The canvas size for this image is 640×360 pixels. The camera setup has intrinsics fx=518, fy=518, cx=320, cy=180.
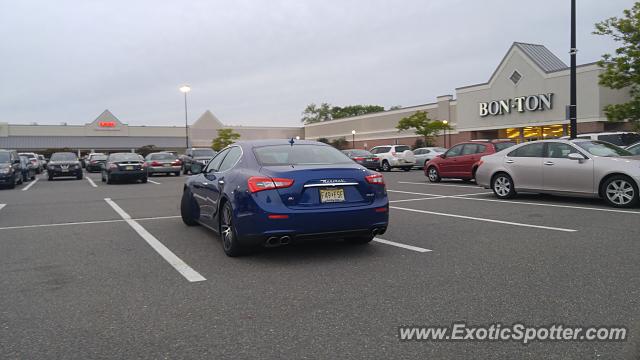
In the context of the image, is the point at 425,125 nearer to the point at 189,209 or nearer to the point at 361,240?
the point at 189,209

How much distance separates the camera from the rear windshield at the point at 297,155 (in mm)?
6434

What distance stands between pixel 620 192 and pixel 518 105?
111ft

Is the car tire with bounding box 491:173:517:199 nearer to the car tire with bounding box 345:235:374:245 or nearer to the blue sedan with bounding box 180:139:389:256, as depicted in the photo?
the car tire with bounding box 345:235:374:245

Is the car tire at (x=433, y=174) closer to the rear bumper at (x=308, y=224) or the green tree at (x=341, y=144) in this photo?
the rear bumper at (x=308, y=224)

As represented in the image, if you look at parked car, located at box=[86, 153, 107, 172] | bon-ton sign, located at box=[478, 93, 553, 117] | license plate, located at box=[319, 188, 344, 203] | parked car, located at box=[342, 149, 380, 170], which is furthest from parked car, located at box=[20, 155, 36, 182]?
bon-ton sign, located at box=[478, 93, 553, 117]

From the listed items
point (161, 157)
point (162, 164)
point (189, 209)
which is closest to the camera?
point (189, 209)

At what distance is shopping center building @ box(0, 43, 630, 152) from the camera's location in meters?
37.3

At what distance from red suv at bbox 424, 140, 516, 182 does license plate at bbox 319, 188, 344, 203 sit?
11.6 metres

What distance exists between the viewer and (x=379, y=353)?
3.31 meters

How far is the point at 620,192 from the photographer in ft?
33.1

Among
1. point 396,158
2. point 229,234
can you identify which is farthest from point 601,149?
point 396,158

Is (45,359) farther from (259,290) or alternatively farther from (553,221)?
(553,221)

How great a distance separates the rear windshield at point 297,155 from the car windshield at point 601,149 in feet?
21.7

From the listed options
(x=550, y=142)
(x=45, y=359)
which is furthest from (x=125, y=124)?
(x=45, y=359)
